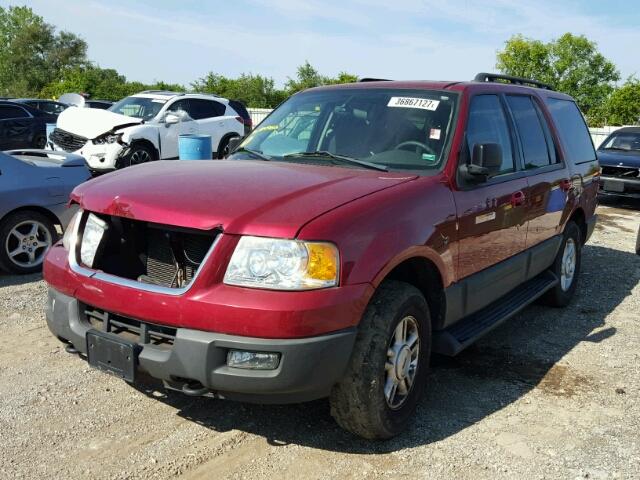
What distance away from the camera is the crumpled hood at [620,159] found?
11969 mm

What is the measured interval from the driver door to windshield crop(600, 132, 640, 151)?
29.6 feet

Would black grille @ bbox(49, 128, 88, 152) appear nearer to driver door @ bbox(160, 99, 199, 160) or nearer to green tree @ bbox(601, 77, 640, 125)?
driver door @ bbox(160, 99, 199, 160)

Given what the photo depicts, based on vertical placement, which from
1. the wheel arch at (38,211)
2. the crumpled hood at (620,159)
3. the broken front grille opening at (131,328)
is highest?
the crumpled hood at (620,159)

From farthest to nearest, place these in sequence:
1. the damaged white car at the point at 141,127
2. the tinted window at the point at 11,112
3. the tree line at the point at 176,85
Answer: the tree line at the point at 176,85, the tinted window at the point at 11,112, the damaged white car at the point at 141,127

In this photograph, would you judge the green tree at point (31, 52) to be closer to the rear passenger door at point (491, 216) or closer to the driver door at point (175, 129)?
the driver door at point (175, 129)

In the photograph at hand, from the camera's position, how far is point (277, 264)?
2699mm

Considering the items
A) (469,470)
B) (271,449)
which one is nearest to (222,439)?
(271,449)

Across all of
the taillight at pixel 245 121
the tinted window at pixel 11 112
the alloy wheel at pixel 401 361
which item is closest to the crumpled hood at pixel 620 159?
the taillight at pixel 245 121

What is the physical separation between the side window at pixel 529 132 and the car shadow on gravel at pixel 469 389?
1380 millimetres

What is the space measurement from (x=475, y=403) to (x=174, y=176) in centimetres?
221

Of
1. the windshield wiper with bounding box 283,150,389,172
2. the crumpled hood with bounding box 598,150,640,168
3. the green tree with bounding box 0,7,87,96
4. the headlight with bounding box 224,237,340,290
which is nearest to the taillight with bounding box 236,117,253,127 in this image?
the crumpled hood with bounding box 598,150,640,168

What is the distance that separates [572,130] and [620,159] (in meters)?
7.14

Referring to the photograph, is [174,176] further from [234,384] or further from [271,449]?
[271,449]

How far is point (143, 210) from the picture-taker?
2.91 metres
